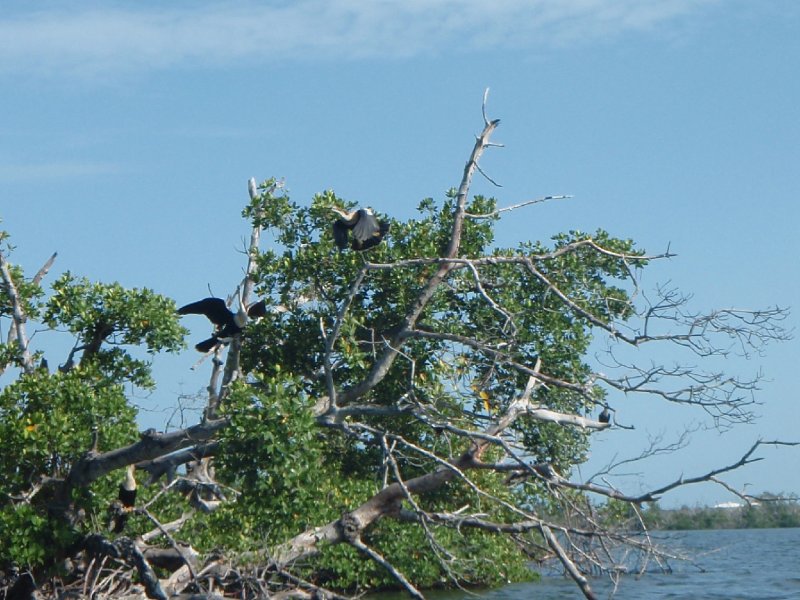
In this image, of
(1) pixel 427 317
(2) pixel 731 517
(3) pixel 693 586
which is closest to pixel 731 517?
(2) pixel 731 517

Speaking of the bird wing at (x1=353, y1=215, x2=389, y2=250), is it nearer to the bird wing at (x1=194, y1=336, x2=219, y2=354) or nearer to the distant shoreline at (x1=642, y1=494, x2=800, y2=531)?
the bird wing at (x1=194, y1=336, x2=219, y2=354)

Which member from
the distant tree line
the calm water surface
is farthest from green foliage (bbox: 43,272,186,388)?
the distant tree line

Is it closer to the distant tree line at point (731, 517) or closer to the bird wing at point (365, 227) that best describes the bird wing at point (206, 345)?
the bird wing at point (365, 227)

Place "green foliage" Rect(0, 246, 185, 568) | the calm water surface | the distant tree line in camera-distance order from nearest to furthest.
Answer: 1. "green foliage" Rect(0, 246, 185, 568)
2. the calm water surface
3. the distant tree line

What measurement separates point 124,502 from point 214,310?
7.53 feet

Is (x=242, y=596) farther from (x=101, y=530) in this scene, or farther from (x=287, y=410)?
(x=287, y=410)

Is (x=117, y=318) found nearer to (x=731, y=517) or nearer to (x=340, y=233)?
(x=340, y=233)

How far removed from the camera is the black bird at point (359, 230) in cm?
1173

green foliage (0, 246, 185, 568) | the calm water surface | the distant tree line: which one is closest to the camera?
green foliage (0, 246, 185, 568)

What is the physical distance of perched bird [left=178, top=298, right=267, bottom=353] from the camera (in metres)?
11.5

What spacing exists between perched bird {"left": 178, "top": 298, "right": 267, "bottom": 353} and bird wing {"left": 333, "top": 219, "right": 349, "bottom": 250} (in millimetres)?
1060

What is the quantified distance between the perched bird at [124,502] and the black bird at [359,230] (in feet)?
10.7

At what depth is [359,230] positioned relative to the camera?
1176 centimetres

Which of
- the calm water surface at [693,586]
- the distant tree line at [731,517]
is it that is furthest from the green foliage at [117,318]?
→ the distant tree line at [731,517]
